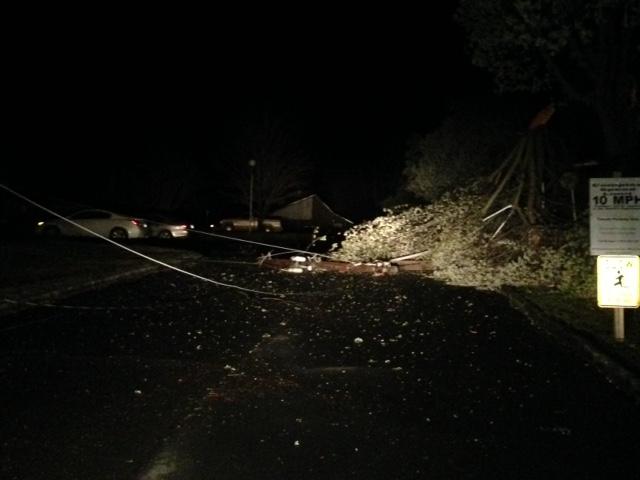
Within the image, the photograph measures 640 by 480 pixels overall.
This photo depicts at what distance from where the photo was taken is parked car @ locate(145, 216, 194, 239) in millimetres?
29859

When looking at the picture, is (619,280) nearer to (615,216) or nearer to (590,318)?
(615,216)

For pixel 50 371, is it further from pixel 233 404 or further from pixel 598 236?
pixel 598 236

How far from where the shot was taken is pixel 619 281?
338 inches

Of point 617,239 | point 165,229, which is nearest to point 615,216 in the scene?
point 617,239

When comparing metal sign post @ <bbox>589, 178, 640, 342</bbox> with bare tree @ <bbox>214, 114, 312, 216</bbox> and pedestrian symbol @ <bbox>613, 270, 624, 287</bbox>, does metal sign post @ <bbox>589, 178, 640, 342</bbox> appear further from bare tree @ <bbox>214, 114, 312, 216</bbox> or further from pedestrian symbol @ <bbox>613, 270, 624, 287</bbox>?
bare tree @ <bbox>214, 114, 312, 216</bbox>

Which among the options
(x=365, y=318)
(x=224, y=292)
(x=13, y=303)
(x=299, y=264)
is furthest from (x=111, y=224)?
(x=365, y=318)

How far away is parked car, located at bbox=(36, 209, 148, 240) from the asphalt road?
1702 centimetres

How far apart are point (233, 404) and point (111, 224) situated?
75.2 feet

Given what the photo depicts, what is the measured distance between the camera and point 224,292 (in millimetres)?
13758

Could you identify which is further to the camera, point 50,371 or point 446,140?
point 446,140

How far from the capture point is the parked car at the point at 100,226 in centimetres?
2786

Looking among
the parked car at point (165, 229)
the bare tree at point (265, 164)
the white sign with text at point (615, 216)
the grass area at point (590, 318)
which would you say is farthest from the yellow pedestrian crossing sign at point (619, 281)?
the bare tree at point (265, 164)

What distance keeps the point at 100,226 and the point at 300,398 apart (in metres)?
23.1

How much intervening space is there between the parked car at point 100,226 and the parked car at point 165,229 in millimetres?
1157
